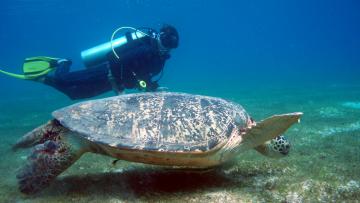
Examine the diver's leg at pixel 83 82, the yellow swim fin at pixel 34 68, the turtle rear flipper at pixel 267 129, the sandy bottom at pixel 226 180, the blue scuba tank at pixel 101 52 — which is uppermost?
the blue scuba tank at pixel 101 52

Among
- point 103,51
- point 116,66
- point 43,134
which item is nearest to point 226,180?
point 43,134

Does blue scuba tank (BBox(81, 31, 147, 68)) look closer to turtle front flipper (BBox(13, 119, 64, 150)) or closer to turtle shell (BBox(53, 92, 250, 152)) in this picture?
turtle front flipper (BBox(13, 119, 64, 150))

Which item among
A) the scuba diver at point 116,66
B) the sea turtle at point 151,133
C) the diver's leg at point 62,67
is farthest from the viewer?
the diver's leg at point 62,67

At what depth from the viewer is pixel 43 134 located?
489cm

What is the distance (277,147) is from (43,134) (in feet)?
12.4

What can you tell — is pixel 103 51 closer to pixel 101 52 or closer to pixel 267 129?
pixel 101 52

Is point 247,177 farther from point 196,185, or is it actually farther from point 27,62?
point 27,62

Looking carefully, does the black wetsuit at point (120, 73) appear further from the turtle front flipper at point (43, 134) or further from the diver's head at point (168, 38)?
the turtle front flipper at point (43, 134)

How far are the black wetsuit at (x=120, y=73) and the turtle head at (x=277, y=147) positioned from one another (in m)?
3.89

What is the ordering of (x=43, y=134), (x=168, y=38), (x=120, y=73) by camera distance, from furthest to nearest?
(x=120, y=73), (x=168, y=38), (x=43, y=134)

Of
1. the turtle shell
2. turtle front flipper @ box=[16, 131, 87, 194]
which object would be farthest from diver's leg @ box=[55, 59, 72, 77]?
turtle front flipper @ box=[16, 131, 87, 194]

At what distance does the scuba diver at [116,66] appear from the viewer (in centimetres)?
859

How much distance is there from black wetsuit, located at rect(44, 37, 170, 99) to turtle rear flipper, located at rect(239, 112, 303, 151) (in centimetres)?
426

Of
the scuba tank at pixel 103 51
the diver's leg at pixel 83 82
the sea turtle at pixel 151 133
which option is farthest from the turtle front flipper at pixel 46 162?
the scuba tank at pixel 103 51
